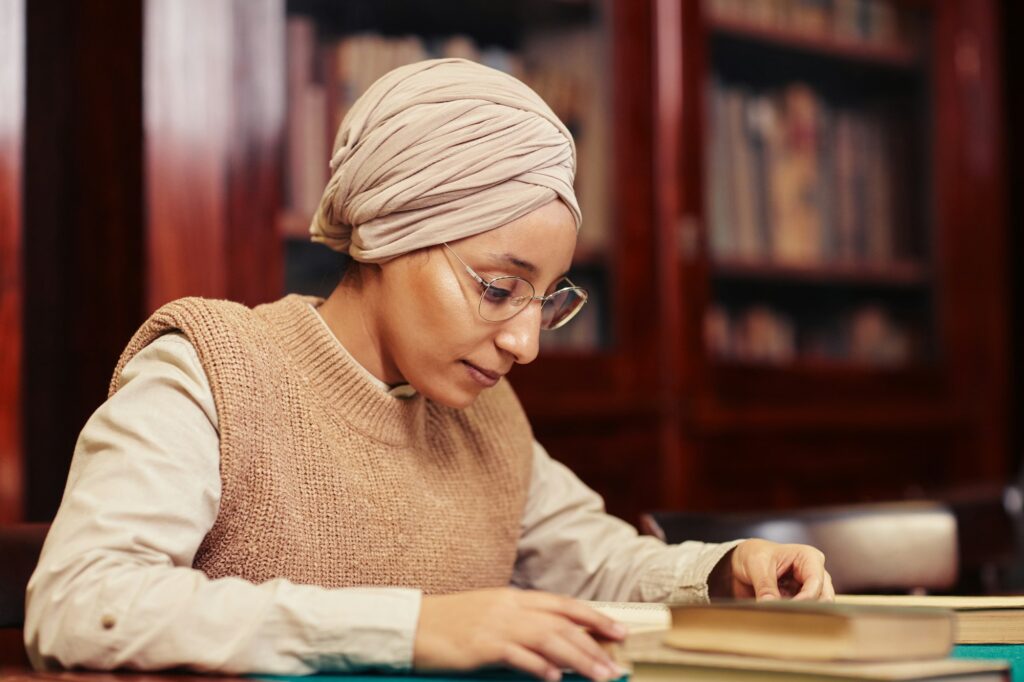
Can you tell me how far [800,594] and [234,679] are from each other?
57cm

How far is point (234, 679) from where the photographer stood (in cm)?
94

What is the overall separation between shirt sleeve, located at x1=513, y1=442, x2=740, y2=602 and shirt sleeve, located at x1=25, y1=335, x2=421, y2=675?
56 cm

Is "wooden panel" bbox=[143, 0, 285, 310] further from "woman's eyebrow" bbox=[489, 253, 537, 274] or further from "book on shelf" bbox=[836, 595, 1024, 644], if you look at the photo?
"book on shelf" bbox=[836, 595, 1024, 644]

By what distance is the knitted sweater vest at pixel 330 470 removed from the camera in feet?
3.94

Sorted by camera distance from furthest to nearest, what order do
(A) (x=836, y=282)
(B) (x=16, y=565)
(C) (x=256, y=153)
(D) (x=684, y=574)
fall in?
(A) (x=836, y=282), (C) (x=256, y=153), (D) (x=684, y=574), (B) (x=16, y=565)

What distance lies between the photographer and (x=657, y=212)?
2.69 m

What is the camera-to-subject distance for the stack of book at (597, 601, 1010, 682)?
0.81 meters

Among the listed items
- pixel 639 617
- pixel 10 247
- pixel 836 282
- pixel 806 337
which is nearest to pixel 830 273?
pixel 836 282

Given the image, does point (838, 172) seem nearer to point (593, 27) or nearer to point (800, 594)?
point (593, 27)

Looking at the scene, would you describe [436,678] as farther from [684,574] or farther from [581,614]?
[684,574]

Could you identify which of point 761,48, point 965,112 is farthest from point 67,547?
point 965,112

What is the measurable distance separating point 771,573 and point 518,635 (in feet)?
1.62

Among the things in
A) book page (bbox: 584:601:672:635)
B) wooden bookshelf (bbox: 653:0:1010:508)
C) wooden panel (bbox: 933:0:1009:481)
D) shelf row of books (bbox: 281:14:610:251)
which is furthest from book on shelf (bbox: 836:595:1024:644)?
wooden panel (bbox: 933:0:1009:481)

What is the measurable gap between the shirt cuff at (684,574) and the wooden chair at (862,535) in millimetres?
120
